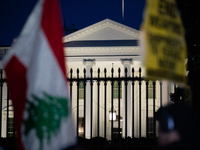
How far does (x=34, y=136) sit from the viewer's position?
219 centimetres

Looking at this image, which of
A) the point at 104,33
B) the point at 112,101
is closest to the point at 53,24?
the point at 112,101

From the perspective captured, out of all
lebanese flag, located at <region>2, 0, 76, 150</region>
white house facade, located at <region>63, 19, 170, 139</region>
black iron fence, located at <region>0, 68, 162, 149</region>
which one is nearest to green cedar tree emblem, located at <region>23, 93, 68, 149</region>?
lebanese flag, located at <region>2, 0, 76, 150</region>

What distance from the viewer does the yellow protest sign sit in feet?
8.93

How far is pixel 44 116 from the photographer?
221cm

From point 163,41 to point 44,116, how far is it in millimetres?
1336

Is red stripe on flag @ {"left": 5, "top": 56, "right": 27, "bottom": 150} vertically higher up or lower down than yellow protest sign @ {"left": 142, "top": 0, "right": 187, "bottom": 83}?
lower down

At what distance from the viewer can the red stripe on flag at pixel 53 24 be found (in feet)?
7.45

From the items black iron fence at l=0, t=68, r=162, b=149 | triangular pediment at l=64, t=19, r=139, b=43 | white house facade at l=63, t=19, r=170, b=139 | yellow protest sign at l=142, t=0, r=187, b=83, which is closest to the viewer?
yellow protest sign at l=142, t=0, r=187, b=83

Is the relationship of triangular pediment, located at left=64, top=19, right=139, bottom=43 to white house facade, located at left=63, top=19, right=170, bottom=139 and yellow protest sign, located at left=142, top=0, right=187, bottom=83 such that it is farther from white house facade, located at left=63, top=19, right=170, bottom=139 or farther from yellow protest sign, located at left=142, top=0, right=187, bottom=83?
yellow protest sign, located at left=142, top=0, right=187, bottom=83

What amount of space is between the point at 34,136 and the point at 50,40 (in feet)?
2.39

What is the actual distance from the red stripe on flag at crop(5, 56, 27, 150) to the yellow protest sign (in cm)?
109

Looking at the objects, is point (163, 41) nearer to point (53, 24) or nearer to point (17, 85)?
point (53, 24)

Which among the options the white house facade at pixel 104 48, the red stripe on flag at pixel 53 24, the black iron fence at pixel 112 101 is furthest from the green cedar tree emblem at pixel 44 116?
the white house facade at pixel 104 48

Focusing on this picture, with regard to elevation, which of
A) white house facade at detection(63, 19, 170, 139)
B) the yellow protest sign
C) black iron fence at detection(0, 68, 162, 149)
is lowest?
black iron fence at detection(0, 68, 162, 149)
